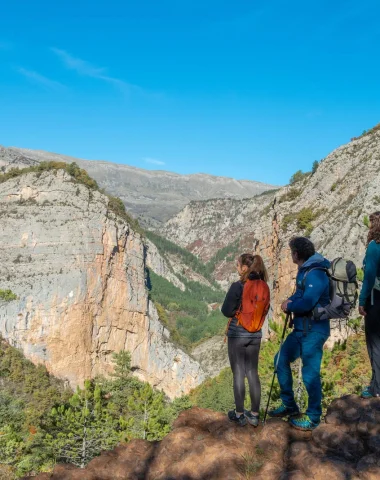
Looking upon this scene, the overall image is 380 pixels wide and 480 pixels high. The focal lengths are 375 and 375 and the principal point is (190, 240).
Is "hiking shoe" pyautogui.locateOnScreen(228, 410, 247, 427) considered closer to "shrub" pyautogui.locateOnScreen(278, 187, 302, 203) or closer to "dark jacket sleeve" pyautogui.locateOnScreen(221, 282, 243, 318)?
"dark jacket sleeve" pyautogui.locateOnScreen(221, 282, 243, 318)

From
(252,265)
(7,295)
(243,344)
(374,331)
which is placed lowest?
(7,295)

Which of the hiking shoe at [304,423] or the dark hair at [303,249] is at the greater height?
the dark hair at [303,249]

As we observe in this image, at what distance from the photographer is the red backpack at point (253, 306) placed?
4938 millimetres

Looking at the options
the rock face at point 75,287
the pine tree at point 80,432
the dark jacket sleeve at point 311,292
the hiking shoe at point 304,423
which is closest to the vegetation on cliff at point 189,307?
the rock face at point 75,287

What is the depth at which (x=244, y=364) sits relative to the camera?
5109 millimetres

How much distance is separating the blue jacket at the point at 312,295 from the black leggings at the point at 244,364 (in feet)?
2.32

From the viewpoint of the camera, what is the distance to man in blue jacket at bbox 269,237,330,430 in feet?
15.0

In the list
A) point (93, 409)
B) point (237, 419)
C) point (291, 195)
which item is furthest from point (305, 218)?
point (237, 419)

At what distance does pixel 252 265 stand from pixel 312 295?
2.94ft

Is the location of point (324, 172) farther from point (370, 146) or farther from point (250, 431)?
point (250, 431)

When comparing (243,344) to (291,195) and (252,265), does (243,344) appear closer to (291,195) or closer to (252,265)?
(252,265)

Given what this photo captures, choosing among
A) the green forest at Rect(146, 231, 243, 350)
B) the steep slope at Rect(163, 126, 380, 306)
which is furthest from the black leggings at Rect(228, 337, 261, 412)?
the green forest at Rect(146, 231, 243, 350)

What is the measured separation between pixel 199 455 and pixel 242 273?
2330 mm

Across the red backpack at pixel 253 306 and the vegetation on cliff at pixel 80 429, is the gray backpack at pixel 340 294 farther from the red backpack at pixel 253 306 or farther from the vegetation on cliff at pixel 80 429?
the vegetation on cliff at pixel 80 429
